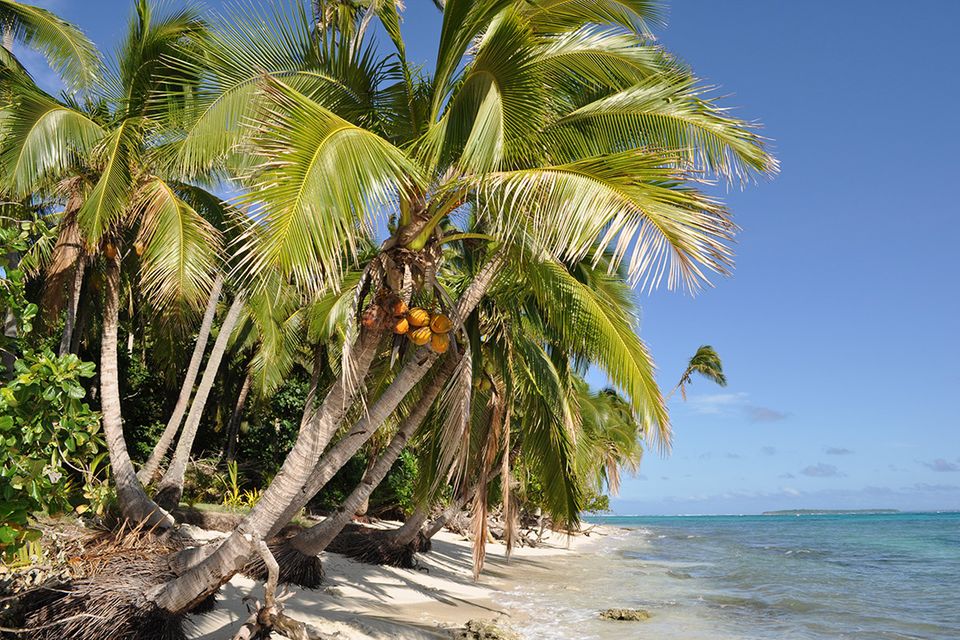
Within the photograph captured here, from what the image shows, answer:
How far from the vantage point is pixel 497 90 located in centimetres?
495

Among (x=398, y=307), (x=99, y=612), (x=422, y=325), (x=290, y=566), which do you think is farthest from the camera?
(x=290, y=566)

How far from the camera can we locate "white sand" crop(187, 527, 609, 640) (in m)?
7.43

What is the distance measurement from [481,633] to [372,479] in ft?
7.43

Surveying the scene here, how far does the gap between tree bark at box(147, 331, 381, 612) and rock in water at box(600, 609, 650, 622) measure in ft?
24.2

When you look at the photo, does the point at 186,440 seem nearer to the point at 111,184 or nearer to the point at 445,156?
the point at 111,184

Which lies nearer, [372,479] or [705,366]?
[372,479]

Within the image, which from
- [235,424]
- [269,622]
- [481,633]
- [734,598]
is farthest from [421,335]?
[235,424]

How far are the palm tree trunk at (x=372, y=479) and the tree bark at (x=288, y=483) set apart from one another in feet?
→ 6.71

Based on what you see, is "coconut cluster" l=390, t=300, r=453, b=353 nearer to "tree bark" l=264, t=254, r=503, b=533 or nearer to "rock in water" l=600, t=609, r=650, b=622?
"tree bark" l=264, t=254, r=503, b=533

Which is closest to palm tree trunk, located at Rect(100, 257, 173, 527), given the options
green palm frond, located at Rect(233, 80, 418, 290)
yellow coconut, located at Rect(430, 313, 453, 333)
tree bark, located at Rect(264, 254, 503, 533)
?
tree bark, located at Rect(264, 254, 503, 533)

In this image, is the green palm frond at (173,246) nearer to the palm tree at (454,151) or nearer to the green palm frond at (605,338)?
the palm tree at (454,151)

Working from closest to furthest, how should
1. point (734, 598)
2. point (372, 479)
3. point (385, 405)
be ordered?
point (385, 405) < point (372, 479) < point (734, 598)

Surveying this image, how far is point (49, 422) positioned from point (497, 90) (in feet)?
11.6

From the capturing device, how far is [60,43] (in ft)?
32.9
